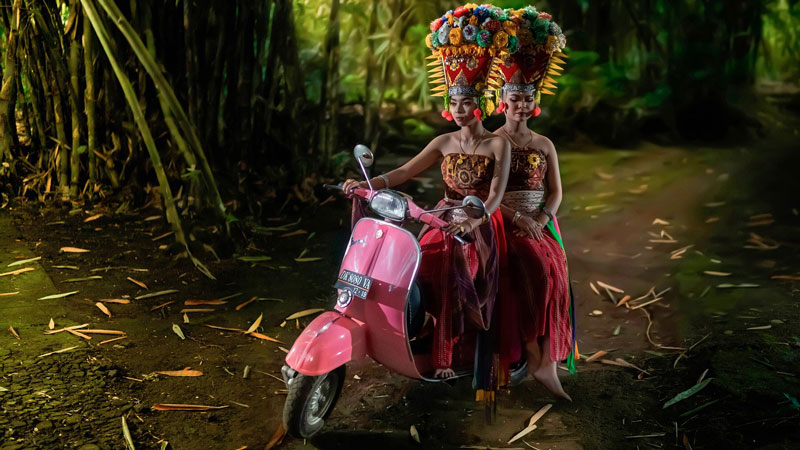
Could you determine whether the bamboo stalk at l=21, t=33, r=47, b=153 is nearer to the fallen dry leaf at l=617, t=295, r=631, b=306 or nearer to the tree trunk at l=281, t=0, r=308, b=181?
the tree trunk at l=281, t=0, r=308, b=181

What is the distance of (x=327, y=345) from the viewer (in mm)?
2369

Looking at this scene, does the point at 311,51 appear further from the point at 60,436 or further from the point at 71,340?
the point at 60,436

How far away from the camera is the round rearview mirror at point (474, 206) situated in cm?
225

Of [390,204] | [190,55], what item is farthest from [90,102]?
[390,204]

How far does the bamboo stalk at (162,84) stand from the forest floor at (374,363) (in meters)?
0.43

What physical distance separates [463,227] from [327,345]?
1.79ft

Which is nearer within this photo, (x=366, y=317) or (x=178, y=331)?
(x=366, y=317)

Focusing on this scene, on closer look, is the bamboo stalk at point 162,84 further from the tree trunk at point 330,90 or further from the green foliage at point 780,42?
the green foliage at point 780,42

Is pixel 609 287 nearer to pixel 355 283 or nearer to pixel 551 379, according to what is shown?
pixel 551 379

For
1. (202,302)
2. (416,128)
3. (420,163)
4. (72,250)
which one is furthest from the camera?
(416,128)

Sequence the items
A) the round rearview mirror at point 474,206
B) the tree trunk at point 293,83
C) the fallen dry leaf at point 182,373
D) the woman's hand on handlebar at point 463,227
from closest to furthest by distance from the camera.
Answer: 1. the round rearview mirror at point 474,206
2. the woman's hand on handlebar at point 463,227
3. the fallen dry leaf at point 182,373
4. the tree trunk at point 293,83

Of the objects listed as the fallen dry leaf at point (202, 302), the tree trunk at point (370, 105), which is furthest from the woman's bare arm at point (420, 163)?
the tree trunk at point (370, 105)

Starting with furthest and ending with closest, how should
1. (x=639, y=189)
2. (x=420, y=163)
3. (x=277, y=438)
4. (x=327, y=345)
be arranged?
(x=639, y=189) → (x=420, y=163) → (x=277, y=438) → (x=327, y=345)

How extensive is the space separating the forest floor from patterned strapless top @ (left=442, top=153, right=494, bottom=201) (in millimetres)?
706
